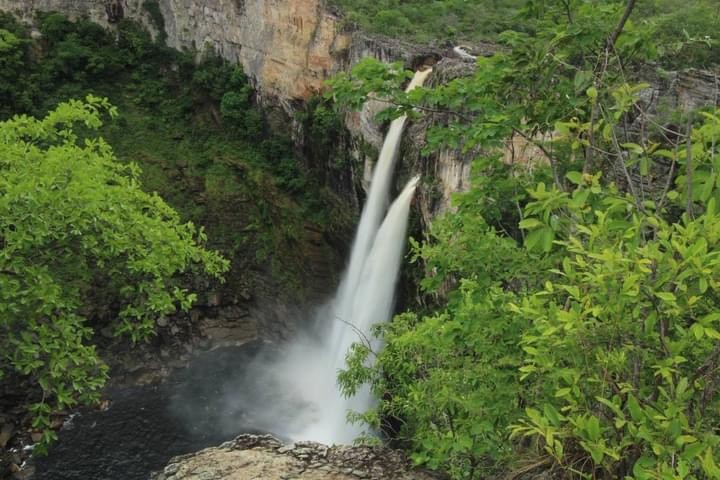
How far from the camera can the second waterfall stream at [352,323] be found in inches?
546

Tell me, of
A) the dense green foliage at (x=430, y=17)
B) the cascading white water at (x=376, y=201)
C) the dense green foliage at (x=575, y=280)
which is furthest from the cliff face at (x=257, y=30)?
the dense green foliage at (x=575, y=280)

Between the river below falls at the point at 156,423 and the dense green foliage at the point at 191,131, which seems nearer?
the river below falls at the point at 156,423

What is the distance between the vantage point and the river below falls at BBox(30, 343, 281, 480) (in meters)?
12.8

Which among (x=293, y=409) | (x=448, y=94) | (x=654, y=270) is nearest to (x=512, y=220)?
(x=448, y=94)

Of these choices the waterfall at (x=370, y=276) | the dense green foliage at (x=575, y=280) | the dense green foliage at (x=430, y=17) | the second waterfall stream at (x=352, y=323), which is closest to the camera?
the dense green foliage at (x=575, y=280)

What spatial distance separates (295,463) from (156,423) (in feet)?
31.3

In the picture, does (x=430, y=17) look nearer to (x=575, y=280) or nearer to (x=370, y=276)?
(x=370, y=276)

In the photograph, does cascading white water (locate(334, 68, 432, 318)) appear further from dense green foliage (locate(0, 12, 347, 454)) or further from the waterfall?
dense green foliage (locate(0, 12, 347, 454))

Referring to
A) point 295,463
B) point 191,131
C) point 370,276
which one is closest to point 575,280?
point 295,463

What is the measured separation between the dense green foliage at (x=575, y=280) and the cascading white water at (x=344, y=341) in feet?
24.9

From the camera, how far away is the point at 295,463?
6.42 m

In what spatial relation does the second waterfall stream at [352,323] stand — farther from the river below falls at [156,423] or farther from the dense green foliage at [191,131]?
the dense green foliage at [191,131]

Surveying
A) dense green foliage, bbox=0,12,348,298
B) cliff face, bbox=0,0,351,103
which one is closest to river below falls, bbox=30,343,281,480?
dense green foliage, bbox=0,12,348,298

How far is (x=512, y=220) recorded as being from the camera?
832 cm
